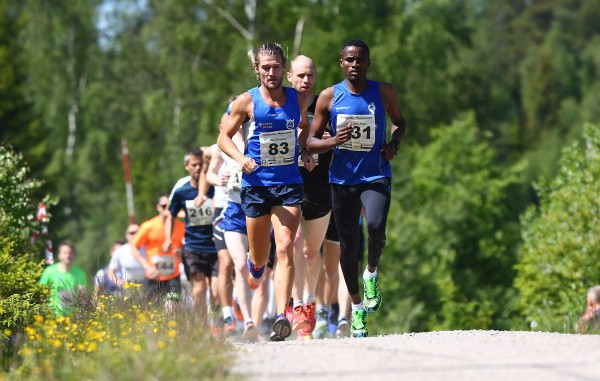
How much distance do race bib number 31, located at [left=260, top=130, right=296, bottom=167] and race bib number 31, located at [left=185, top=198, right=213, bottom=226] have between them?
14.8ft

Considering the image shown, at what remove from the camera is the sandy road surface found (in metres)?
8.09

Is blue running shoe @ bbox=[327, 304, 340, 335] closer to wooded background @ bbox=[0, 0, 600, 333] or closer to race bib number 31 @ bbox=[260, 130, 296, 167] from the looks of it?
race bib number 31 @ bbox=[260, 130, 296, 167]

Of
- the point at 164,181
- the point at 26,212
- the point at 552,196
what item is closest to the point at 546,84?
the point at 164,181

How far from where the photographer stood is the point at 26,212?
590 inches

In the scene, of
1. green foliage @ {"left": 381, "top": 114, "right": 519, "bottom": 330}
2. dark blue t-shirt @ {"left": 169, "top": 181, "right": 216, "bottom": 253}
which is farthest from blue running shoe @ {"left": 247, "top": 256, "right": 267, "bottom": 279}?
green foliage @ {"left": 381, "top": 114, "right": 519, "bottom": 330}

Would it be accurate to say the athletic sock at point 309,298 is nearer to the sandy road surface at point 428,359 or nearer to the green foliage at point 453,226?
the sandy road surface at point 428,359

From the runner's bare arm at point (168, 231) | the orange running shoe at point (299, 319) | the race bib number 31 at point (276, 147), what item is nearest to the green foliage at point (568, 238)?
the runner's bare arm at point (168, 231)

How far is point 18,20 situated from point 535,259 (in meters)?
26.5

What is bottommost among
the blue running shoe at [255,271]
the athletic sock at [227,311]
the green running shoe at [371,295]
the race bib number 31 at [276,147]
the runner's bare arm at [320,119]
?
the athletic sock at [227,311]

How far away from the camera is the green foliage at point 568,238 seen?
23844 mm

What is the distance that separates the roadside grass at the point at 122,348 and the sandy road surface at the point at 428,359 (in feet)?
0.84

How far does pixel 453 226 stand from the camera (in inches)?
2048

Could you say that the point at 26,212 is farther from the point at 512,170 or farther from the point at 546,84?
the point at 546,84

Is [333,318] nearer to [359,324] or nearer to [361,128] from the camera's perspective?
[359,324]
